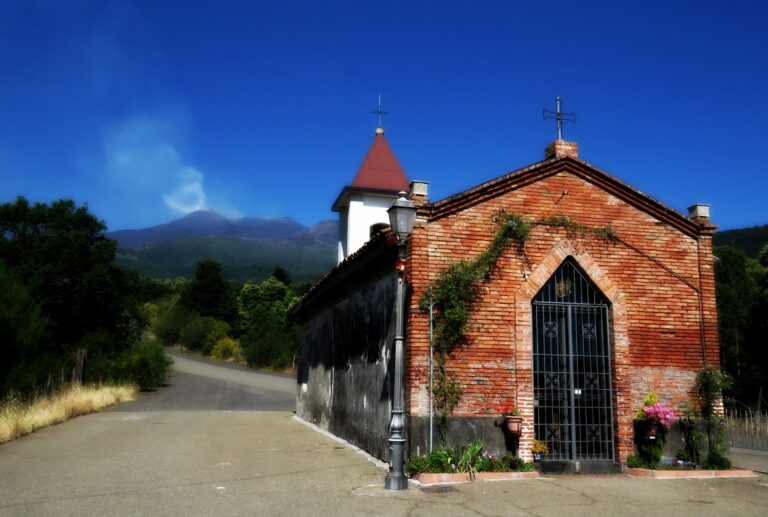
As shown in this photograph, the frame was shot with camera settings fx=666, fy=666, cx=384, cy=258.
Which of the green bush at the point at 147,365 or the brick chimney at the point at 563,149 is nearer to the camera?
the brick chimney at the point at 563,149

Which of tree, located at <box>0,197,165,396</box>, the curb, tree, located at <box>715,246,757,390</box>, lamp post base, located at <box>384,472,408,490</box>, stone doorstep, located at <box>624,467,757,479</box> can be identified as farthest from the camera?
tree, located at <box>0,197,165,396</box>

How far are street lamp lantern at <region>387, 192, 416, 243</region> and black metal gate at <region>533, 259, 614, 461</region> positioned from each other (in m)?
3.19

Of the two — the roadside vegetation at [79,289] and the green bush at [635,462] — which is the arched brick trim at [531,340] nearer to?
the green bush at [635,462]

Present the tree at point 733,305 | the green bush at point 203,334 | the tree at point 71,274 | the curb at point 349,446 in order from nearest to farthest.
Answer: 1. the curb at point 349,446
2. the tree at point 733,305
3. the tree at point 71,274
4. the green bush at point 203,334

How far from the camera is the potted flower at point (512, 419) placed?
1080cm

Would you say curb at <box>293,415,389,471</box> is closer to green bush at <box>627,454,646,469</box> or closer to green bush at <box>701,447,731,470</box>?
green bush at <box>627,454,646,469</box>

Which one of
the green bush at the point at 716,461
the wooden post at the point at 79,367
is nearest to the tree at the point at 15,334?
the wooden post at the point at 79,367

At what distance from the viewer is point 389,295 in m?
12.2

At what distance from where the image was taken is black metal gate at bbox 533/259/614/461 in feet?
38.1

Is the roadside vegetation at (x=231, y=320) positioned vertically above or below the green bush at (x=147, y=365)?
above

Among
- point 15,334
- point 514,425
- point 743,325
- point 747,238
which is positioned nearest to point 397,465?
point 514,425

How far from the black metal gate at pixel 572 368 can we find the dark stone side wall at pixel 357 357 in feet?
8.80

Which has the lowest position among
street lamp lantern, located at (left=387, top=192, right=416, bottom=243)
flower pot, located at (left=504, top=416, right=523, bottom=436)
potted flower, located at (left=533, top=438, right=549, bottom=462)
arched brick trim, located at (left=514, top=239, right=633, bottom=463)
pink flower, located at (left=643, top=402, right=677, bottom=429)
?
potted flower, located at (left=533, top=438, right=549, bottom=462)

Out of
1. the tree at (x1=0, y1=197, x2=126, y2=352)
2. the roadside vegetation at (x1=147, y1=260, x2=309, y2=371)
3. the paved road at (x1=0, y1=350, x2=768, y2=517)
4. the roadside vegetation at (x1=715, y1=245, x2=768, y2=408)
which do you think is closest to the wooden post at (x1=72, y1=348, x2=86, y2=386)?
the tree at (x1=0, y1=197, x2=126, y2=352)
